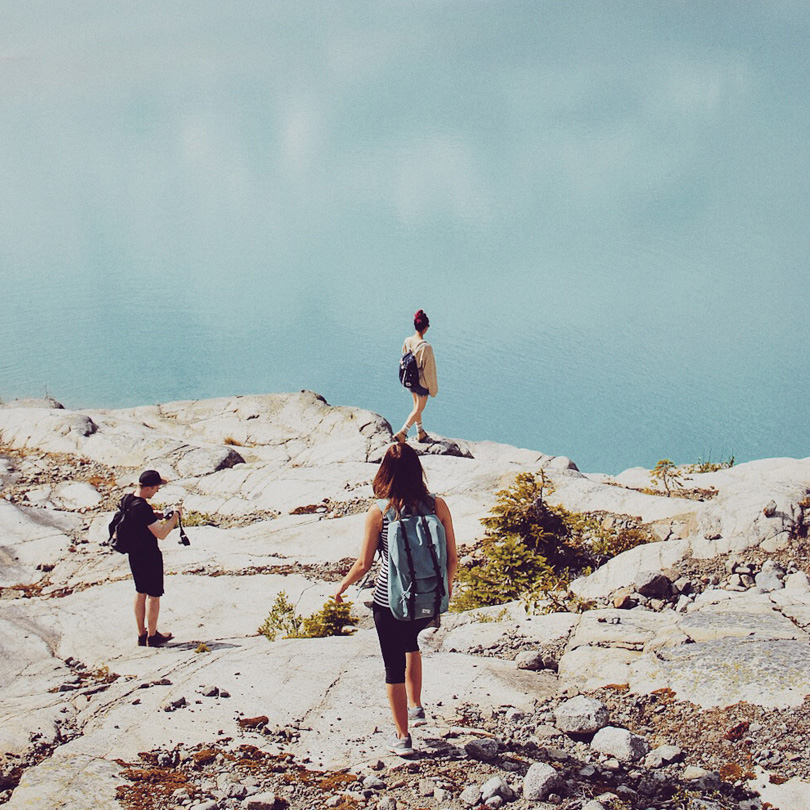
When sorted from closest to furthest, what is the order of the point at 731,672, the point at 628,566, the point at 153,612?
the point at 731,672
the point at 153,612
the point at 628,566

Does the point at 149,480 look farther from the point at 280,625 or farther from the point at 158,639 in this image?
the point at 280,625

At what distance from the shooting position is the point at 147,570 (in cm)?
1012

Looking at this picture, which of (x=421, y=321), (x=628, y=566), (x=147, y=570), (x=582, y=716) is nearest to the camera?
(x=582, y=716)

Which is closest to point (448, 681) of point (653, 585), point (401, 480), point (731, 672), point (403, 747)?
point (403, 747)

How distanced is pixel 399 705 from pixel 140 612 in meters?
5.39

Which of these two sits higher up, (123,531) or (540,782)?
(123,531)

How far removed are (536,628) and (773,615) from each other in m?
2.61

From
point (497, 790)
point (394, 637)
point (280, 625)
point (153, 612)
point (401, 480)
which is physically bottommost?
point (280, 625)

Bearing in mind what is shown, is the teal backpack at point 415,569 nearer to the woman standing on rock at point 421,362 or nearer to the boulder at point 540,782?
the boulder at point 540,782

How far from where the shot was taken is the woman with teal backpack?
19.8 ft

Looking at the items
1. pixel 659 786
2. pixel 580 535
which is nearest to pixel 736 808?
pixel 659 786

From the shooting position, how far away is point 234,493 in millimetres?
19031

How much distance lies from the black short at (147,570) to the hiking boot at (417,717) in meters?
4.54

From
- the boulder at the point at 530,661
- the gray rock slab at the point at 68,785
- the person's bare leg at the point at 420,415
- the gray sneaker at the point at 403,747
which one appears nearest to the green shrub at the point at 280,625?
the boulder at the point at 530,661
